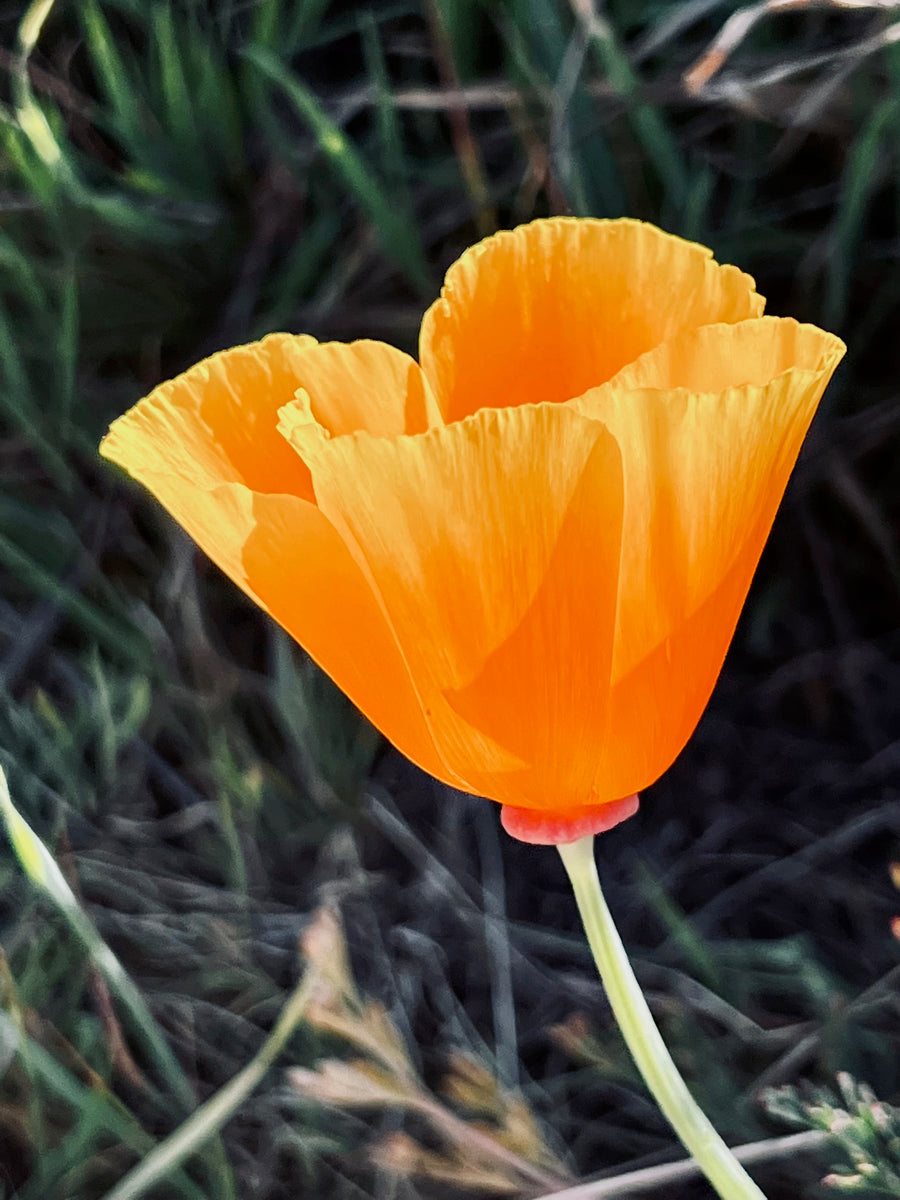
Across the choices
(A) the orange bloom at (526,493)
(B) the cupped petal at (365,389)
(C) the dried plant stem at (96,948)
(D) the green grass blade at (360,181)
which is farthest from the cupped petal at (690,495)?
(D) the green grass blade at (360,181)

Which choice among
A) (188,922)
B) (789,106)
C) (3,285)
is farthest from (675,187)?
(188,922)

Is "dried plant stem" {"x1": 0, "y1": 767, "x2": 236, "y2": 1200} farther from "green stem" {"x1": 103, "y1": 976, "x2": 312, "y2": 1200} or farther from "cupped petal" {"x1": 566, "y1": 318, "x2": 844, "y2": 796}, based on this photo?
"cupped petal" {"x1": 566, "y1": 318, "x2": 844, "y2": 796}

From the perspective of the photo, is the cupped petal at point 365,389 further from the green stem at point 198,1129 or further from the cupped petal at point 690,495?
the green stem at point 198,1129

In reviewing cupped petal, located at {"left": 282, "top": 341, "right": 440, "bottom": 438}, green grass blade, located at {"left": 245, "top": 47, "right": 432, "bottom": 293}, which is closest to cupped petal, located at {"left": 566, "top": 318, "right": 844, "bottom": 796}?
cupped petal, located at {"left": 282, "top": 341, "right": 440, "bottom": 438}

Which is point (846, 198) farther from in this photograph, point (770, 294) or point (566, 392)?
point (566, 392)

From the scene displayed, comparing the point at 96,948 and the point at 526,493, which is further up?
the point at 526,493

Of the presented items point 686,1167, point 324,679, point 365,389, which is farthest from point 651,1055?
point 324,679

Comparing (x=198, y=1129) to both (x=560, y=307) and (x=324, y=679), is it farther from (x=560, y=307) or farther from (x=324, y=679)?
(x=560, y=307)
